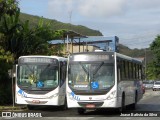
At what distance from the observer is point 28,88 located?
2300cm

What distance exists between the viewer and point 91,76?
19797mm

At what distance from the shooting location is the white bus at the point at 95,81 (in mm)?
19500

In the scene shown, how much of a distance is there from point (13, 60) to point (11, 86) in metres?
2.14

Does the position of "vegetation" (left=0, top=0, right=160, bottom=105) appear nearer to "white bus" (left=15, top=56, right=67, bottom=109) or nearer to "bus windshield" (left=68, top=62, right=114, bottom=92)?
"white bus" (left=15, top=56, right=67, bottom=109)

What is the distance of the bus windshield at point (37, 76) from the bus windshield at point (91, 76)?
3230mm

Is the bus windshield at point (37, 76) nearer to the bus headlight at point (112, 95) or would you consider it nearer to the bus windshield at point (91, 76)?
the bus windshield at point (91, 76)

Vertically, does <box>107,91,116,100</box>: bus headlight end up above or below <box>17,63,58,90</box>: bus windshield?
below

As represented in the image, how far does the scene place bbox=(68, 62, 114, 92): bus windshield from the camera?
19.7 metres

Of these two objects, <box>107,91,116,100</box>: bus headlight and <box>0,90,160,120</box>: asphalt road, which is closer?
<box>0,90,160,120</box>: asphalt road

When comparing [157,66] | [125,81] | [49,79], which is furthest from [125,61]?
[157,66]

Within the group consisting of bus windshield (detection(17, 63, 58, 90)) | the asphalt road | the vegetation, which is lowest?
the asphalt road

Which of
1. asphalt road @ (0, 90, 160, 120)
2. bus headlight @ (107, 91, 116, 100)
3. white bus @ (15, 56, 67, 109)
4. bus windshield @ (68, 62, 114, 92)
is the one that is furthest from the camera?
white bus @ (15, 56, 67, 109)

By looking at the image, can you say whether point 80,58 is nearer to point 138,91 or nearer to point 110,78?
point 110,78

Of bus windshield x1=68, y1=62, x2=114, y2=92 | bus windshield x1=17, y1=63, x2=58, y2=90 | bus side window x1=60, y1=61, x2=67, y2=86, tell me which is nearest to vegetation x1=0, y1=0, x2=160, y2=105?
bus windshield x1=17, y1=63, x2=58, y2=90
